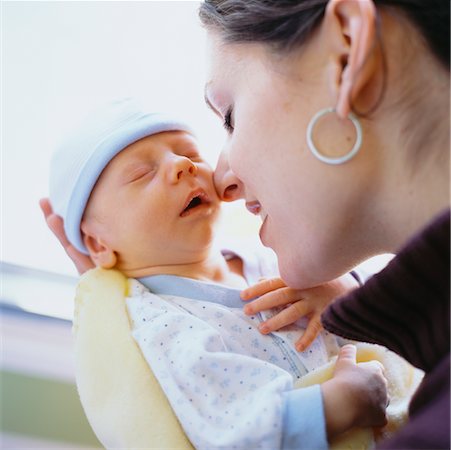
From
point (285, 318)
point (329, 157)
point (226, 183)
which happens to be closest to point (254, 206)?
point (226, 183)

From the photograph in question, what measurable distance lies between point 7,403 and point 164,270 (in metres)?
0.57

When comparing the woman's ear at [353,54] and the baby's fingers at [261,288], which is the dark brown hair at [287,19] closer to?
the woman's ear at [353,54]

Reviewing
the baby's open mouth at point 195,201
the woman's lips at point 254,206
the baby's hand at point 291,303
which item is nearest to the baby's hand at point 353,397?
the baby's hand at point 291,303

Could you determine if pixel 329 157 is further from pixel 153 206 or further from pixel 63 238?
pixel 63 238

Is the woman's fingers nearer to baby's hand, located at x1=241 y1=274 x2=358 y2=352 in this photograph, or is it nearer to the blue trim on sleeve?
baby's hand, located at x1=241 y1=274 x2=358 y2=352

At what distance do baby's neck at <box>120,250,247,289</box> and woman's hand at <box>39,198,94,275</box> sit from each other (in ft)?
0.48

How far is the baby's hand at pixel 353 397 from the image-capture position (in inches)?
35.7

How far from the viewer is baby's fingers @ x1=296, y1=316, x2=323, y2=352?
110 centimetres

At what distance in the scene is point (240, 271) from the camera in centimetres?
136

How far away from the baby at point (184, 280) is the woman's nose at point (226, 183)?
20mm

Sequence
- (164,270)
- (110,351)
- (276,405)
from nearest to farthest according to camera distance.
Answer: (276,405) < (110,351) < (164,270)

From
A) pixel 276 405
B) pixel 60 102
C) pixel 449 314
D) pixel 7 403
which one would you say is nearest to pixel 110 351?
pixel 276 405

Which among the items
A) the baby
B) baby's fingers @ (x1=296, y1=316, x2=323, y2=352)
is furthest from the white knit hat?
baby's fingers @ (x1=296, y1=316, x2=323, y2=352)

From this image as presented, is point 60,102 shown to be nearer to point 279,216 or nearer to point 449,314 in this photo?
point 279,216
